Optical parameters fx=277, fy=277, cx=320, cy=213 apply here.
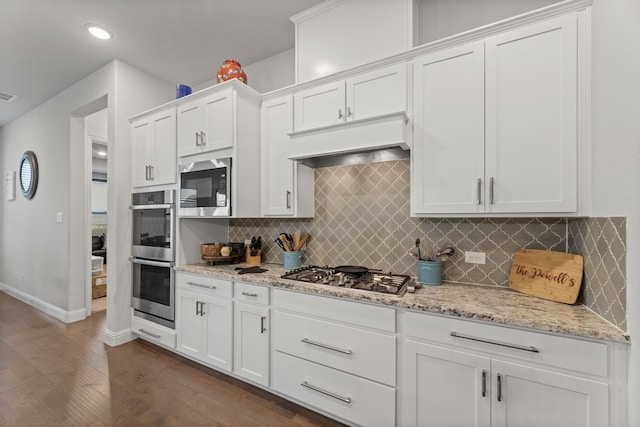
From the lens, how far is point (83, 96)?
10.8 ft

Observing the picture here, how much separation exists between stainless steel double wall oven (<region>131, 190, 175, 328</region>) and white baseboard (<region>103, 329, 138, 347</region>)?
9.4 inches

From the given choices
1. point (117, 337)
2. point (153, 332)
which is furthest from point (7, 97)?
point (153, 332)

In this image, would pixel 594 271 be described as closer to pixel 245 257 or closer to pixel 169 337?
pixel 245 257

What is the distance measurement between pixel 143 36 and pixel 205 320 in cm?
262

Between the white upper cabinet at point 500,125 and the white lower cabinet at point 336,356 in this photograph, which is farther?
the white lower cabinet at point 336,356

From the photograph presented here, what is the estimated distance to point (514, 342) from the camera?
1271 mm

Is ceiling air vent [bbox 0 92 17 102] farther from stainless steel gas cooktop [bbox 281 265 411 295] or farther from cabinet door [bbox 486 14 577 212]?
cabinet door [bbox 486 14 577 212]

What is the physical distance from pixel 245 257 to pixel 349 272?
127 centimetres

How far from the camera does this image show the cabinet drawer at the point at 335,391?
1.57 metres

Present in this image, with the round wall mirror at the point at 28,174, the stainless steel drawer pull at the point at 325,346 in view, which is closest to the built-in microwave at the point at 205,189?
the stainless steel drawer pull at the point at 325,346

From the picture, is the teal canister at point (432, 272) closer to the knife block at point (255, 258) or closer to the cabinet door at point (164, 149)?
the knife block at point (255, 258)

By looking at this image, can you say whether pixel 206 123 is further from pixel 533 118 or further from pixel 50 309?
Result: pixel 50 309

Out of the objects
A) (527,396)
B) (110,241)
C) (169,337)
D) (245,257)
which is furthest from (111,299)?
(527,396)

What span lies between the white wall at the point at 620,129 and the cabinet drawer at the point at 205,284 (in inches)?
87.5
